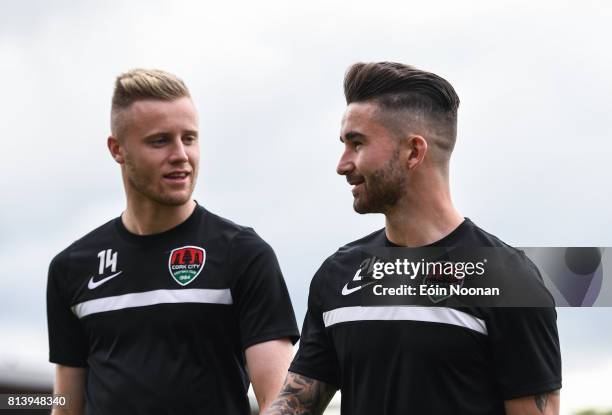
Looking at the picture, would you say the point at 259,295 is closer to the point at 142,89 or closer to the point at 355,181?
the point at 355,181

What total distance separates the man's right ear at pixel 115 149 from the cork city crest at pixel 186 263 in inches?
28.5

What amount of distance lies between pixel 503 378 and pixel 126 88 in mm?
3290

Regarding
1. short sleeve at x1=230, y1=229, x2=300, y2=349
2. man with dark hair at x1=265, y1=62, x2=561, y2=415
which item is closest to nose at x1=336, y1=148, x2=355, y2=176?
man with dark hair at x1=265, y1=62, x2=561, y2=415

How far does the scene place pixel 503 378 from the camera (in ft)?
17.3

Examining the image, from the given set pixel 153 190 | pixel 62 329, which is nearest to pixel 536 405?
pixel 153 190

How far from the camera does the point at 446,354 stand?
534cm

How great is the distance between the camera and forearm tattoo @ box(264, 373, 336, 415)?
5.79 meters

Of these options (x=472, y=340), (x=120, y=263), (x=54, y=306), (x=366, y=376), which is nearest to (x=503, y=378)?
(x=472, y=340)

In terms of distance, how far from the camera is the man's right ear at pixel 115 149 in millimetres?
7083

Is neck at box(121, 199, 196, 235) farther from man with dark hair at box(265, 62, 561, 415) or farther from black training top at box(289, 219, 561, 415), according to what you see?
black training top at box(289, 219, 561, 415)

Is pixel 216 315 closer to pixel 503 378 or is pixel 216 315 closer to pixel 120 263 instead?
pixel 120 263

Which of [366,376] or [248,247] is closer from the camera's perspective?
[366,376]

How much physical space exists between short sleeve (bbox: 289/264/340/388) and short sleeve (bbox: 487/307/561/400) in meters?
0.96

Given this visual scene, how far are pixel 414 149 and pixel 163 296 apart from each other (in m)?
2.05
